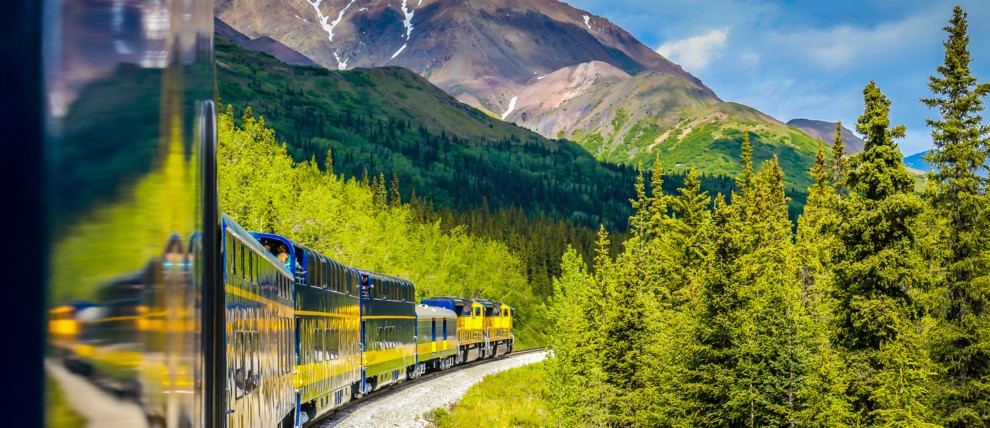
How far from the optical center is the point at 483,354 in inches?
2376

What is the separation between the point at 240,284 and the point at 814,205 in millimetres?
55816

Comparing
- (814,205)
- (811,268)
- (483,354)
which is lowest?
(483,354)

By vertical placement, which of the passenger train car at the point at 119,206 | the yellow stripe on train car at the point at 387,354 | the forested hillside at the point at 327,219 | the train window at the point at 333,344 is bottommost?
the yellow stripe on train car at the point at 387,354

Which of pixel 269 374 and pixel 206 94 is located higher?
pixel 206 94

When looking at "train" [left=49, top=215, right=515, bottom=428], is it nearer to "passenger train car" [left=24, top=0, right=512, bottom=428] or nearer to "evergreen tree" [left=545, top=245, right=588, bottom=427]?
"passenger train car" [left=24, top=0, right=512, bottom=428]

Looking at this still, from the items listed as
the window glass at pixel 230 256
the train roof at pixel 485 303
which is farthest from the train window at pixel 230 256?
the train roof at pixel 485 303

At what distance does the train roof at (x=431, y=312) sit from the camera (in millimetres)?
38778

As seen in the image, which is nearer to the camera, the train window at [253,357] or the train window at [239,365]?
the train window at [239,365]

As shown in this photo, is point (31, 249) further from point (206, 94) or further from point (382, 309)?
point (382, 309)

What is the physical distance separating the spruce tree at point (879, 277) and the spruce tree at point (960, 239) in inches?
69.4

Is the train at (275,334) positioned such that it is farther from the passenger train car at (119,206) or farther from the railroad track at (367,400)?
the railroad track at (367,400)

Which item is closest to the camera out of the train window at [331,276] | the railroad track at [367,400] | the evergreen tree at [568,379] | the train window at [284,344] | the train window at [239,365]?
the train window at [239,365]

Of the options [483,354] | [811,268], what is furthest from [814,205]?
[483,354]

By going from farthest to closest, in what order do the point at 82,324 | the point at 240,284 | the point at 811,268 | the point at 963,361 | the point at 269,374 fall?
the point at 811,268, the point at 963,361, the point at 269,374, the point at 240,284, the point at 82,324
